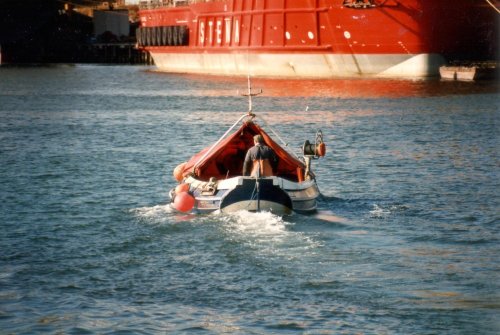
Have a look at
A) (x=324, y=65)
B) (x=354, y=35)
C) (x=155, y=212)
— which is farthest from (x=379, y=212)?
(x=324, y=65)

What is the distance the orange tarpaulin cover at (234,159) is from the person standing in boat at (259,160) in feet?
5.83

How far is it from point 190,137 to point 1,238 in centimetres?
2362

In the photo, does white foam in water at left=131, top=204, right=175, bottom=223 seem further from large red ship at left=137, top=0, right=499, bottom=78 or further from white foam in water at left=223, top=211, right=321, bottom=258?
large red ship at left=137, top=0, right=499, bottom=78

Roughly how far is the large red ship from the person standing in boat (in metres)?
42.3

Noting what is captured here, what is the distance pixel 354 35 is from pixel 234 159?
47.0 meters

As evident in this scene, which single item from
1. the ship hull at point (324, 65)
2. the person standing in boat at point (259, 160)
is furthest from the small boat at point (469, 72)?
the person standing in boat at point (259, 160)

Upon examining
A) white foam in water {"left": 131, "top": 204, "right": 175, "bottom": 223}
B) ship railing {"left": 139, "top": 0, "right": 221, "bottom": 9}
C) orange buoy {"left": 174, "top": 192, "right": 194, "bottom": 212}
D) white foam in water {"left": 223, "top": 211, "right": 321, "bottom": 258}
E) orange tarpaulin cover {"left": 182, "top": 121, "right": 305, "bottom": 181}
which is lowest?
white foam in water {"left": 131, "top": 204, "right": 175, "bottom": 223}

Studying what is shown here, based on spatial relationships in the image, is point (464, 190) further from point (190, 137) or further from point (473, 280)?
point (190, 137)

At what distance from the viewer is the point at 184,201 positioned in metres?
25.5

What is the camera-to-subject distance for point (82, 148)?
146ft

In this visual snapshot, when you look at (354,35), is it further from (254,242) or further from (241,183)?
(254,242)

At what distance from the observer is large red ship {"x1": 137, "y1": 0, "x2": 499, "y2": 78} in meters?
72.9

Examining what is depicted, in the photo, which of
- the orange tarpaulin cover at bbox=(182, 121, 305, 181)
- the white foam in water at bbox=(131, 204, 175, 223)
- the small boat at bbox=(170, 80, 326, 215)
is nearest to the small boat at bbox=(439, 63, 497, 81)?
the orange tarpaulin cover at bbox=(182, 121, 305, 181)

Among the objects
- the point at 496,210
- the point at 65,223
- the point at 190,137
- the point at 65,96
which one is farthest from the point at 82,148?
the point at 65,96
